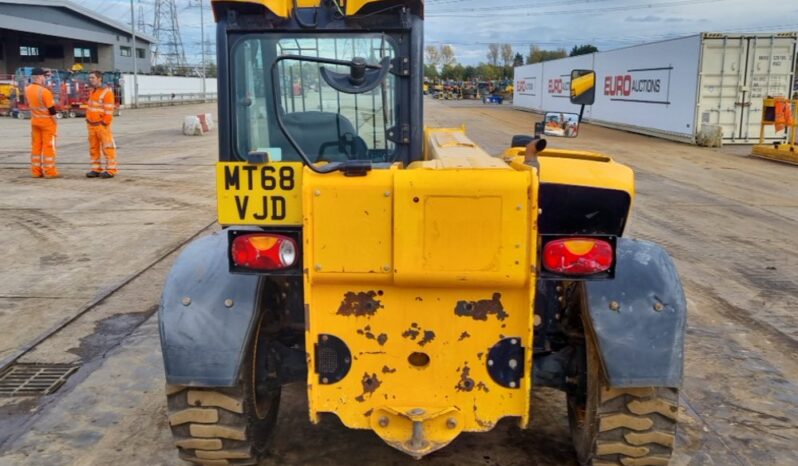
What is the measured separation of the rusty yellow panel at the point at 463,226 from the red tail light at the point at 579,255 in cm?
20

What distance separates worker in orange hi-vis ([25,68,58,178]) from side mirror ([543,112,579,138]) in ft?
39.9

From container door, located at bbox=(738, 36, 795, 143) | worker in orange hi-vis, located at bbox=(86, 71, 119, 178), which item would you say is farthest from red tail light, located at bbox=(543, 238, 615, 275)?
container door, located at bbox=(738, 36, 795, 143)

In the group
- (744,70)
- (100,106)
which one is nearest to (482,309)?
(100,106)

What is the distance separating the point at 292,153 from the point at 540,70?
144ft

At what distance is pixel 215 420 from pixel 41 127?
1280 cm

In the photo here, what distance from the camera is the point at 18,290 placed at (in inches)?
277

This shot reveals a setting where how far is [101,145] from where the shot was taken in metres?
14.7

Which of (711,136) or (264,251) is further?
(711,136)

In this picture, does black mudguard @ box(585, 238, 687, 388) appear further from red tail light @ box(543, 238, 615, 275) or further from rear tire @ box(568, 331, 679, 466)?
red tail light @ box(543, 238, 615, 275)

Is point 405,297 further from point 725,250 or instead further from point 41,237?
point 41,237

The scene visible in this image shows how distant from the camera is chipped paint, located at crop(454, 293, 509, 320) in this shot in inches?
117

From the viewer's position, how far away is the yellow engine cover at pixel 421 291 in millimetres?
2809

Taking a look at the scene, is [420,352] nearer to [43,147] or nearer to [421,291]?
[421,291]

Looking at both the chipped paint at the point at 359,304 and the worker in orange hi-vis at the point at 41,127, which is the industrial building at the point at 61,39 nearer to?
the worker in orange hi-vis at the point at 41,127
